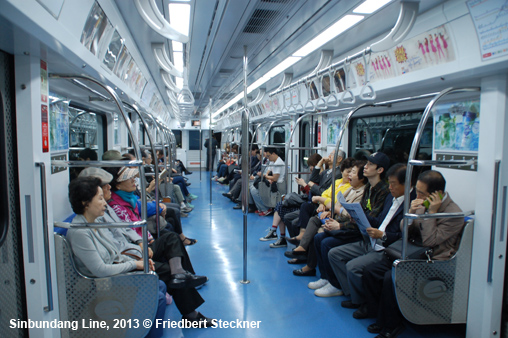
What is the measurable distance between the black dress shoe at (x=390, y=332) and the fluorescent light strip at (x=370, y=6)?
278cm

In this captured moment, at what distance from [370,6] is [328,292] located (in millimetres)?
2844

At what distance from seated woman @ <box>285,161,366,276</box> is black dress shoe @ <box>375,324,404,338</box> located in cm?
136

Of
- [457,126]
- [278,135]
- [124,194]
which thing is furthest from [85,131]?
[278,135]

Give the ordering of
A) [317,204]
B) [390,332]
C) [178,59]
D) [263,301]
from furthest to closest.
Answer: [178,59]
[317,204]
[263,301]
[390,332]

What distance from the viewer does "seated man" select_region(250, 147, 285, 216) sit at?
7.07 m

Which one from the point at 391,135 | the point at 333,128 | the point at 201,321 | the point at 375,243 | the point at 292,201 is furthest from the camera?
the point at 333,128

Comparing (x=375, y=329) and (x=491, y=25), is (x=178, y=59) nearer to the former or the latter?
(x=491, y=25)

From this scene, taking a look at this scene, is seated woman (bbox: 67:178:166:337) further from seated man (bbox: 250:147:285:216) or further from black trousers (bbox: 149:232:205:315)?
seated man (bbox: 250:147:285:216)

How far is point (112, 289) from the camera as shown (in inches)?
93.5

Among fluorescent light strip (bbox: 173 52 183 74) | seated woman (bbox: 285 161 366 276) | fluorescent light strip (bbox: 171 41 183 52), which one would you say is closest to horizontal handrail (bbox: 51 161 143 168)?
seated woman (bbox: 285 161 366 276)

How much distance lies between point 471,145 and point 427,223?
94 centimetres

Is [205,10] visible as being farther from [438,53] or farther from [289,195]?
[289,195]

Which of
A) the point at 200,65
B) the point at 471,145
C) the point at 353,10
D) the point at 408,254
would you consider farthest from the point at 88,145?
the point at 471,145

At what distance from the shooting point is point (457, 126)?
3.38 metres
